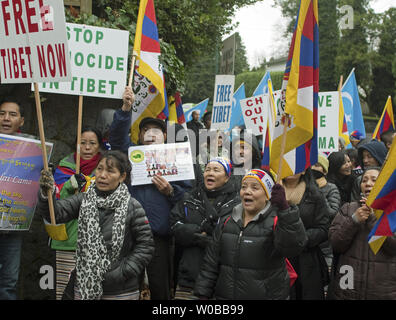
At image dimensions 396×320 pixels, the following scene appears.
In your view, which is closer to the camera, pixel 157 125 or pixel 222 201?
pixel 222 201

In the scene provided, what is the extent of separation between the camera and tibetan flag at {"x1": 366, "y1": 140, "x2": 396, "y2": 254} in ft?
12.1

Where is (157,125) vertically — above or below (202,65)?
below

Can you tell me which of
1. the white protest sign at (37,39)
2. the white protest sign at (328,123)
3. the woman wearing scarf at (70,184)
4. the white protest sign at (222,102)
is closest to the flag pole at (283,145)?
the woman wearing scarf at (70,184)

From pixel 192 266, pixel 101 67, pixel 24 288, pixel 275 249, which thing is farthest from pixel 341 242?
pixel 24 288

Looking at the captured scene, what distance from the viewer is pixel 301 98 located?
4.64 m

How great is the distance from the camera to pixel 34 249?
5.52 m

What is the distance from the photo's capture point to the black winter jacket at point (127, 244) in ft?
13.0

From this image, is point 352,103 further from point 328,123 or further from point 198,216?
point 198,216

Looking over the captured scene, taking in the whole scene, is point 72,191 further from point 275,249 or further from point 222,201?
point 275,249

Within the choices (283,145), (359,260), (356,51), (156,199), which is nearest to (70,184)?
(156,199)

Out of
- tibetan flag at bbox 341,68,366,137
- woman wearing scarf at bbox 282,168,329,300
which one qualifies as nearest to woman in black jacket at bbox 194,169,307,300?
woman wearing scarf at bbox 282,168,329,300

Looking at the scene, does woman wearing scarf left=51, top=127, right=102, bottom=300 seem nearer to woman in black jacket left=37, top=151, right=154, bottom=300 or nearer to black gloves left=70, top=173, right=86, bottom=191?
black gloves left=70, top=173, right=86, bottom=191

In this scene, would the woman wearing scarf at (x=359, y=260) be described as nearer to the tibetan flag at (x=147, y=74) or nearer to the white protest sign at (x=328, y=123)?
the tibetan flag at (x=147, y=74)

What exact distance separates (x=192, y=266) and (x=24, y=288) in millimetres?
2002
